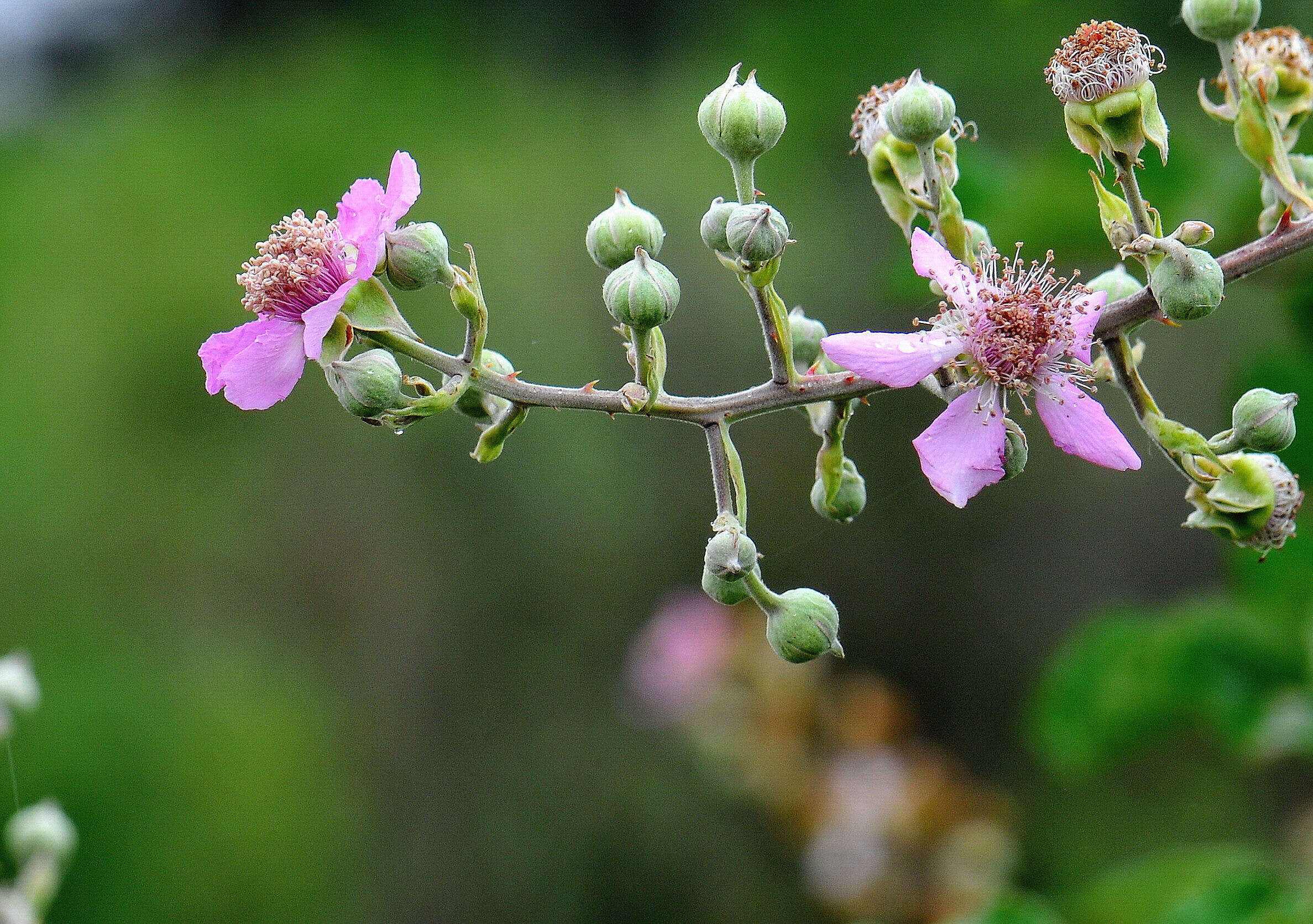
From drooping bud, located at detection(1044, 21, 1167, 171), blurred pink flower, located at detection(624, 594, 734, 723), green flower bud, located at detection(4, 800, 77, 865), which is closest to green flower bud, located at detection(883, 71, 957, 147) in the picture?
drooping bud, located at detection(1044, 21, 1167, 171)

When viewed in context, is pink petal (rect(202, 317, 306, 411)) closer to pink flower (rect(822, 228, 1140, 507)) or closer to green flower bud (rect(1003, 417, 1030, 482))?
pink flower (rect(822, 228, 1140, 507))

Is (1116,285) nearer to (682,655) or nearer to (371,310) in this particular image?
(371,310)

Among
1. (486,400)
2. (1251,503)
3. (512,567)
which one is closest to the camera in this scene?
(1251,503)

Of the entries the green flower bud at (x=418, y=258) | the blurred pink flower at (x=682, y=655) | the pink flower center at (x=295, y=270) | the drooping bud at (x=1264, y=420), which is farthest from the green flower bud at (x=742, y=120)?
the blurred pink flower at (x=682, y=655)

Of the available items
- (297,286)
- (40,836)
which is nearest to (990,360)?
(297,286)

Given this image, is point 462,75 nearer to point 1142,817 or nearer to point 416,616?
point 416,616

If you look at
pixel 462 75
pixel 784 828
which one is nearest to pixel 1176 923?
pixel 784 828
